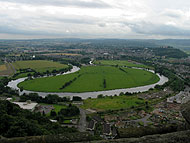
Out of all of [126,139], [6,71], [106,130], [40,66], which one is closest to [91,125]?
[106,130]

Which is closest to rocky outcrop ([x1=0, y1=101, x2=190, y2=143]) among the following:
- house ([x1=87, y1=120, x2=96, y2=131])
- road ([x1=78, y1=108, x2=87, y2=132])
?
house ([x1=87, y1=120, x2=96, y2=131])

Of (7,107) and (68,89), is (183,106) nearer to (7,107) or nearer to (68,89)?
(7,107)

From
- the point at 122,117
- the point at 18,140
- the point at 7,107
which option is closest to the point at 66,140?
the point at 18,140

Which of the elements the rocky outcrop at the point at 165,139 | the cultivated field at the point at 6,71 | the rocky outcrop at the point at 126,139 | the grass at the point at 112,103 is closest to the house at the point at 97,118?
the grass at the point at 112,103

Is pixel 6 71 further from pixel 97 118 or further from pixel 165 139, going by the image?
pixel 165 139

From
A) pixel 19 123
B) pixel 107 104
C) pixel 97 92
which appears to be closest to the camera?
pixel 19 123

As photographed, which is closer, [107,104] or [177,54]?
[107,104]

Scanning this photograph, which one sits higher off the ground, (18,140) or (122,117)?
(18,140)

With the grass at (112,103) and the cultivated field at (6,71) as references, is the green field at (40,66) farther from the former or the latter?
the grass at (112,103)

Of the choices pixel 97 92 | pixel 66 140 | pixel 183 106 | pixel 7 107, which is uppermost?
pixel 183 106
